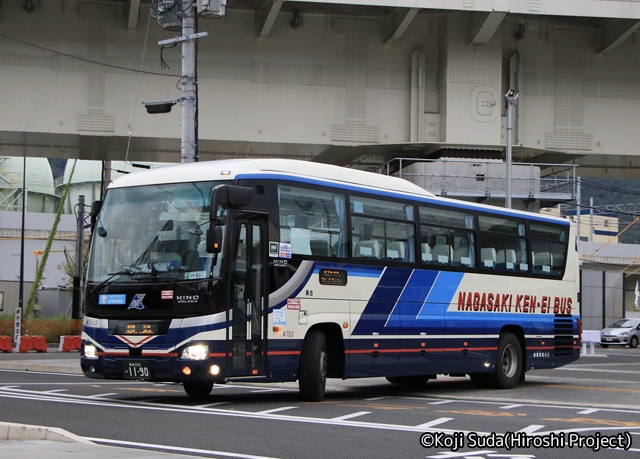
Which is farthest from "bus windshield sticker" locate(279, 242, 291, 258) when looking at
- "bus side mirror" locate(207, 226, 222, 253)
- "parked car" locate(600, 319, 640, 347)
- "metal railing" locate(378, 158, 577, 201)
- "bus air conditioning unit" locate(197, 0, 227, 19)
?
"parked car" locate(600, 319, 640, 347)

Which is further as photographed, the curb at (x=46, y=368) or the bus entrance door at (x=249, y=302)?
the curb at (x=46, y=368)

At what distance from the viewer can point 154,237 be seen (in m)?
14.2

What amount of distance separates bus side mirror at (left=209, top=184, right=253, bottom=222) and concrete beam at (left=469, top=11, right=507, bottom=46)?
1473 centimetres

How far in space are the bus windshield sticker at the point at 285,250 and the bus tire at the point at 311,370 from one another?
1.33 m

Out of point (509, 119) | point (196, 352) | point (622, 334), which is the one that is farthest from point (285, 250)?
point (622, 334)

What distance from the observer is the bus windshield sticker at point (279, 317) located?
14.5 m

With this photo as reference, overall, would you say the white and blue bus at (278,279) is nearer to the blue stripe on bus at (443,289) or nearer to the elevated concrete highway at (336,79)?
the blue stripe on bus at (443,289)

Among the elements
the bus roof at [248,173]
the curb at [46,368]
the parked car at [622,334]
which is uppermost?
the bus roof at [248,173]

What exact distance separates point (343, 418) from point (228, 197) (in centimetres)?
346

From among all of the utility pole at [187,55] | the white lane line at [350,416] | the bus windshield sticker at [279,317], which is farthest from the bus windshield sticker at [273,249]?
the utility pole at [187,55]

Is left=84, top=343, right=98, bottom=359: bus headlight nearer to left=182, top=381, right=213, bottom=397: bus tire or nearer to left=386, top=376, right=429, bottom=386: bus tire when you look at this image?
left=182, top=381, right=213, bottom=397: bus tire

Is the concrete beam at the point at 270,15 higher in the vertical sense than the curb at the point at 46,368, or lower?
higher

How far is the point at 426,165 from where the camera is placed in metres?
28.5

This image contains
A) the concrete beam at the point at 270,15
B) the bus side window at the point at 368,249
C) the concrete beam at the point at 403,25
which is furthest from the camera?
the concrete beam at the point at 403,25
